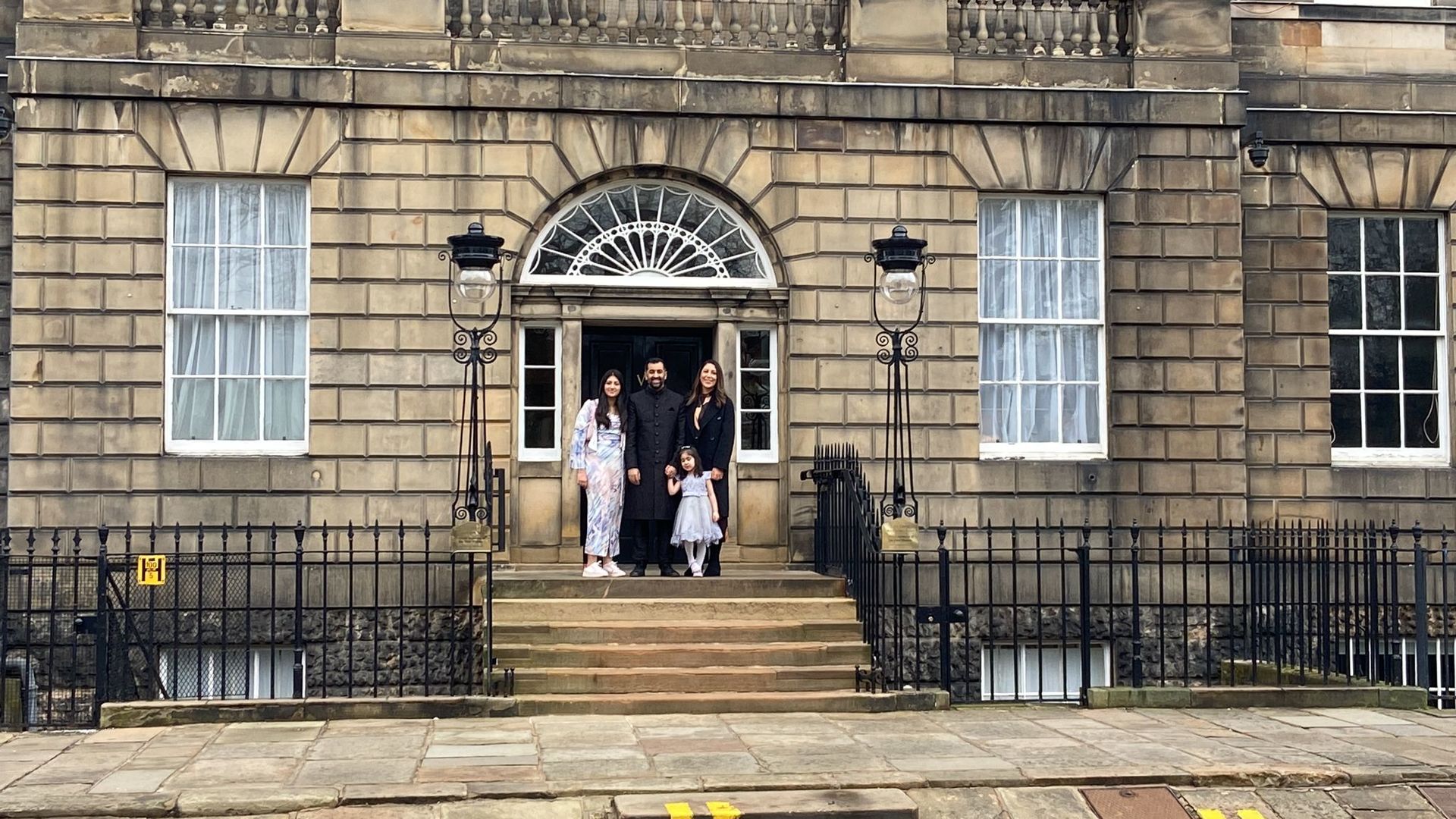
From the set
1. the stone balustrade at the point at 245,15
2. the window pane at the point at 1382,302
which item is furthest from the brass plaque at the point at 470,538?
the window pane at the point at 1382,302

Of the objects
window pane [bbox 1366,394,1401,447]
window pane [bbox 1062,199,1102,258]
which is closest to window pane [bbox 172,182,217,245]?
window pane [bbox 1062,199,1102,258]

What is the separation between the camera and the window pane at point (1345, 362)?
1650 cm

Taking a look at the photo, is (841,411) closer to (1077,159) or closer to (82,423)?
(1077,159)

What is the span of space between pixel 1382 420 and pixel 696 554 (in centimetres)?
728

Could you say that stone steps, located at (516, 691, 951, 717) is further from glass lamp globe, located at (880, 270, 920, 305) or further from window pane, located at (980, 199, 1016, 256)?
window pane, located at (980, 199, 1016, 256)

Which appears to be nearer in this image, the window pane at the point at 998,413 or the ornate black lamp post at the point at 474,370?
the ornate black lamp post at the point at 474,370

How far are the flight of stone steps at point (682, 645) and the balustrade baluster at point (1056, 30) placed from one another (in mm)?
5745

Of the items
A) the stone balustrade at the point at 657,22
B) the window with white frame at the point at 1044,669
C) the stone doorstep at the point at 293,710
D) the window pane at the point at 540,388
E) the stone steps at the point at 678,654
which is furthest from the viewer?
the window pane at the point at 540,388

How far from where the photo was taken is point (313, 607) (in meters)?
13.7

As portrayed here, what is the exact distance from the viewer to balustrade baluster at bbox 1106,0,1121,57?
1600cm

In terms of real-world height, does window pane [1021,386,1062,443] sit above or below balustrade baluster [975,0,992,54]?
below

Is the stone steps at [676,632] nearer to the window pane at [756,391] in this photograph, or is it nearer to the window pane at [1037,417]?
the window pane at [756,391]

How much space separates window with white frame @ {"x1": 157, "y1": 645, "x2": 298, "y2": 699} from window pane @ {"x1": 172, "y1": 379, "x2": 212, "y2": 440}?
1905 millimetres

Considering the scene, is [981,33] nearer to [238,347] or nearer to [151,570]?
[238,347]
